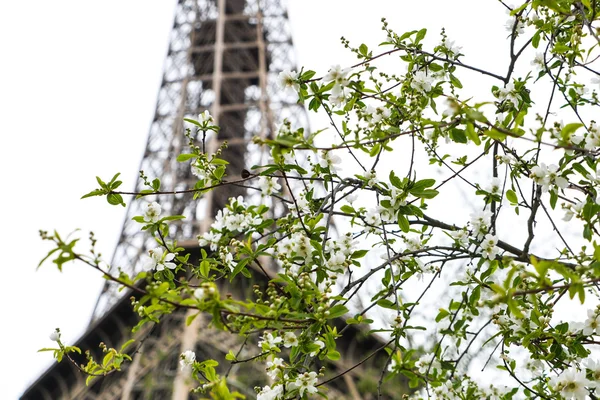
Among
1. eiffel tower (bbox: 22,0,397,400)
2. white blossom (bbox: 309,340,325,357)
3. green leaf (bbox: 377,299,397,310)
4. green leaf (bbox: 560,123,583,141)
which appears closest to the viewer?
green leaf (bbox: 560,123,583,141)

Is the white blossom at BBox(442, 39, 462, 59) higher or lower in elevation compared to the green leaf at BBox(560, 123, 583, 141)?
higher

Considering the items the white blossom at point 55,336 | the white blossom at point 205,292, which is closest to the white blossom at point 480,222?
the white blossom at point 205,292

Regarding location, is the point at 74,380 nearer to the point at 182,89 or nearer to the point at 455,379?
the point at 182,89

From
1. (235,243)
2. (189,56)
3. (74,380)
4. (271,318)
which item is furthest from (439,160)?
(189,56)

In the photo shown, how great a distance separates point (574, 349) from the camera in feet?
9.27

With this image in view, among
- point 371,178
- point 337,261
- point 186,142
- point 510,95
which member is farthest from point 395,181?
point 186,142

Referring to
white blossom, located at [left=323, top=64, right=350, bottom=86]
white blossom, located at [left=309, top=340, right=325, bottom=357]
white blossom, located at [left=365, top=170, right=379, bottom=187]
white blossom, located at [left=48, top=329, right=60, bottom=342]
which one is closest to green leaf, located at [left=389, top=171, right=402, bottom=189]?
white blossom, located at [left=365, top=170, right=379, bottom=187]

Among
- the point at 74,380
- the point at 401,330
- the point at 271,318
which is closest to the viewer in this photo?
the point at 271,318

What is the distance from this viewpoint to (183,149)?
17.8 metres

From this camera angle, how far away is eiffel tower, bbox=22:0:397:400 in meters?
13.0

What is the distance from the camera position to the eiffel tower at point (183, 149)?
514 inches

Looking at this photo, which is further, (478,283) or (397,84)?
(397,84)

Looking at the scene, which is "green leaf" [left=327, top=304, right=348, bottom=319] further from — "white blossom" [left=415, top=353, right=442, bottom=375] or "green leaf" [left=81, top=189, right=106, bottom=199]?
"white blossom" [left=415, top=353, right=442, bottom=375]

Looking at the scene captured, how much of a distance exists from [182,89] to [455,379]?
56.0 ft
